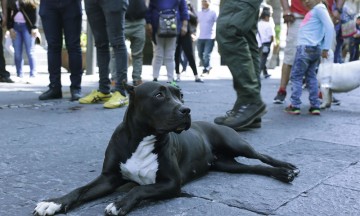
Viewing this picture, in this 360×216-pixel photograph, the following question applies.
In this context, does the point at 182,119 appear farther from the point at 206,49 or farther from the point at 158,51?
the point at 206,49

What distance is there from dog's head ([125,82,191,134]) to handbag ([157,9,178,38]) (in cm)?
556

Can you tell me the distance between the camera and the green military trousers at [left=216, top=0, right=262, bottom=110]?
13.9ft

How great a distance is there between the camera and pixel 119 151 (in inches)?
93.2

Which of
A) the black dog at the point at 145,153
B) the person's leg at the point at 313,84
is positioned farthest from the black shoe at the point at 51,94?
the black dog at the point at 145,153

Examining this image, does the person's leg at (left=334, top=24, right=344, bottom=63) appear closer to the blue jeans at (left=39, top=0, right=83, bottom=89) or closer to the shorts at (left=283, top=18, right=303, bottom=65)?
the shorts at (left=283, top=18, right=303, bottom=65)

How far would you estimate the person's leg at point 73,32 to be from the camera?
19.3 ft

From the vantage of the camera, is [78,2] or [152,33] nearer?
[78,2]

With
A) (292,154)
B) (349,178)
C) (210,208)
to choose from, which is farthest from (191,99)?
(210,208)

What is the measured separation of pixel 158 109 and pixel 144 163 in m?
0.27

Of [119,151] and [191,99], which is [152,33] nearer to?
[191,99]

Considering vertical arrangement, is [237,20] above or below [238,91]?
above

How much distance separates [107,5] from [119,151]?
3352 mm

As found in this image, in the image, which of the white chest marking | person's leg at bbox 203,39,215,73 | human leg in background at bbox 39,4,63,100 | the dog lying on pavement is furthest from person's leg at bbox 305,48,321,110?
person's leg at bbox 203,39,215,73

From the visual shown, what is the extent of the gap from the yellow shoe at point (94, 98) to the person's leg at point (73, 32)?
14.9 inches
